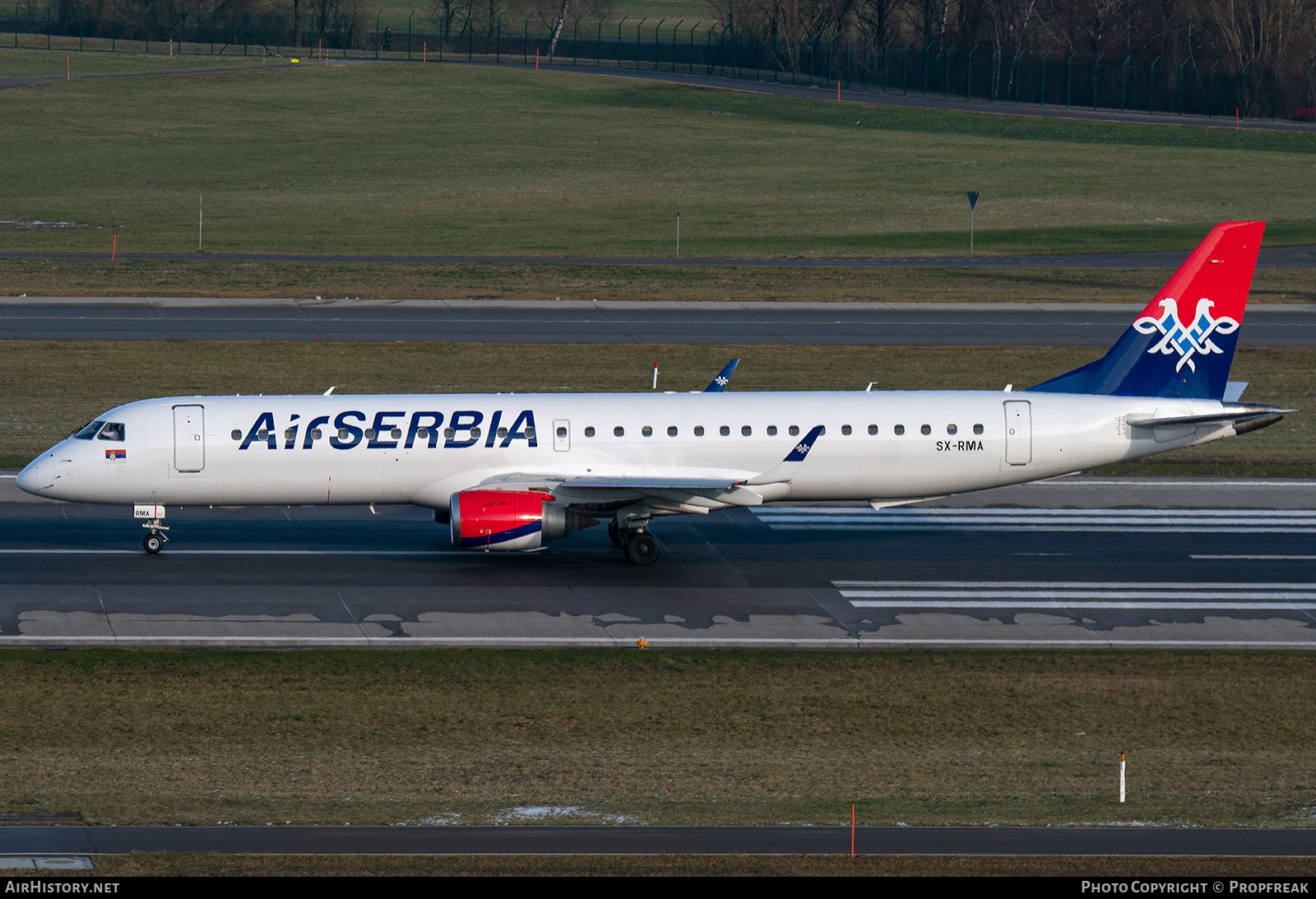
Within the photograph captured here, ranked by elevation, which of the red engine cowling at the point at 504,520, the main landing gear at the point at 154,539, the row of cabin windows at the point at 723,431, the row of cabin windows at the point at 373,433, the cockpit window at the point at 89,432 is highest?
the row of cabin windows at the point at 723,431

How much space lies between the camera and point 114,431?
113ft

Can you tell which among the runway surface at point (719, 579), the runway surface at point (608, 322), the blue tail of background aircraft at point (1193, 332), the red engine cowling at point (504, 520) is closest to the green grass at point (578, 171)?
the runway surface at point (608, 322)

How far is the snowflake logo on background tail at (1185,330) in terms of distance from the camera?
36031mm

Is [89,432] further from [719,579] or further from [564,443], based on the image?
[719,579]

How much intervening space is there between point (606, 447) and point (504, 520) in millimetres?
3032

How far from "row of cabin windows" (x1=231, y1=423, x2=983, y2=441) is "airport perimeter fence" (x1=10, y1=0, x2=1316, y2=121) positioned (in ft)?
354

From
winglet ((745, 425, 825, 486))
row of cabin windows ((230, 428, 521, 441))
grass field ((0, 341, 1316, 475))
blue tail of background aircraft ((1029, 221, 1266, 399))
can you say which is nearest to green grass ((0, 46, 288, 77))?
grass field ((0, 341, 1316, 475))

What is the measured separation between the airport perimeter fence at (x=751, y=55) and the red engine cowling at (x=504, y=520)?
113 m

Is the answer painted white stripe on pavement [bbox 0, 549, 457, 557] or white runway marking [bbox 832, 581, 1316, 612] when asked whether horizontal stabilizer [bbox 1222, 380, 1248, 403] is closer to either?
white runway marking [bbox 832, 581, 1316, 612]

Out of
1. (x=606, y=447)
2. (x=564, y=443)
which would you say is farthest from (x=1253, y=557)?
(x=564, y=443)

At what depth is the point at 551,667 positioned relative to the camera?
28203mm

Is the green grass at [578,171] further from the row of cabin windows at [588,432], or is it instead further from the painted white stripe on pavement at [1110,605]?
the painted white stripe on pavement at [1110,605]

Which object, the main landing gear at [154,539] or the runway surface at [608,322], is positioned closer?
the main landing gear at [154,539]

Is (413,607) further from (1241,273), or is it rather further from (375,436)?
(1241,273)
